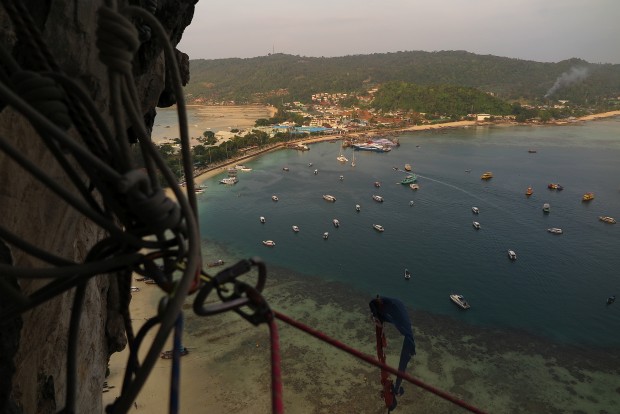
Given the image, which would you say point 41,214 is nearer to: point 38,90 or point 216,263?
point 38,90

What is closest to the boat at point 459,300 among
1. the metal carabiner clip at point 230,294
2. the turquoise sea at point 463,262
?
the turquoise sea at point 463,262

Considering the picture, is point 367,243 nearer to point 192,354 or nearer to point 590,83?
point 192,354

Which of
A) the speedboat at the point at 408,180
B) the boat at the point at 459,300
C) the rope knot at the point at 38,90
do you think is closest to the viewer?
the rope knot at the point at 38,90

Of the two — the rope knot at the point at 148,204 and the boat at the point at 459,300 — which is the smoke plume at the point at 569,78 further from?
the rope knot at the point at 148,204

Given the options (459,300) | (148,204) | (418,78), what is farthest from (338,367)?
(418,78)

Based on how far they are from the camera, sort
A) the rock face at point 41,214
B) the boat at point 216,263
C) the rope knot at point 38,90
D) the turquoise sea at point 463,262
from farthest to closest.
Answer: the boat at point 216,263
the turquoise sea at point 463,262
the rock face at point 41,214
the rope knot at point 38,90

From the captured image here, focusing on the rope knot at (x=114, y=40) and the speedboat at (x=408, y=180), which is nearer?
the rope knot at (x=114, y=40)

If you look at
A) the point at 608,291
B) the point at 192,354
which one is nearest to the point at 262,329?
the point at 192,354

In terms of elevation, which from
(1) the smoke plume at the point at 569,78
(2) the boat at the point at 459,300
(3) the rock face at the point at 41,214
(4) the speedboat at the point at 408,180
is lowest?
(2) the boat at the point at 459,300
